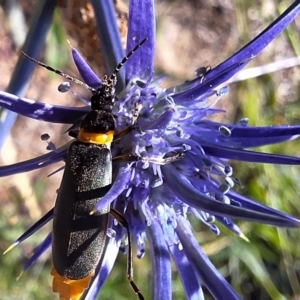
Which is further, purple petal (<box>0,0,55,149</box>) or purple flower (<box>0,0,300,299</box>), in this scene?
purple petal (<box>0,0,55,149</box>)

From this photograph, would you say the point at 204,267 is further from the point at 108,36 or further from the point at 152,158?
the point at 108,36

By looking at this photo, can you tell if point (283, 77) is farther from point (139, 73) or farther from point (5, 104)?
point (5, 104)

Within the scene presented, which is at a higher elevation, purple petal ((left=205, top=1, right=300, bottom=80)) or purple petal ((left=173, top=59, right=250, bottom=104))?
purple petal ((left=205, top=1, right=300, bottom=80))

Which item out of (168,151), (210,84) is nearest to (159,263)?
(168,151)

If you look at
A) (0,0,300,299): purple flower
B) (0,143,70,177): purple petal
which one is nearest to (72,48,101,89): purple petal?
(0,0,300,299): purple flower

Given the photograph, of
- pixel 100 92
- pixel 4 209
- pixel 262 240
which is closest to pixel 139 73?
pixel 100 92

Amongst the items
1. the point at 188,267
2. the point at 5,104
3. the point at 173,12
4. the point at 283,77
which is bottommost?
the point at 188,267

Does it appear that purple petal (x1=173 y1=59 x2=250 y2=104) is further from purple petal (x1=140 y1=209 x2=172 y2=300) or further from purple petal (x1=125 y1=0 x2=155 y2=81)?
purple petal (x1=140 y1=209 x2=172 y2=300)
